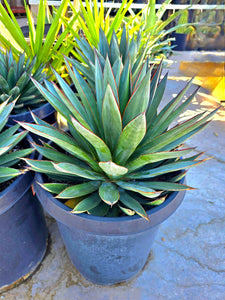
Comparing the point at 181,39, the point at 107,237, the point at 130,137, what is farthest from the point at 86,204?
the point at 181,39

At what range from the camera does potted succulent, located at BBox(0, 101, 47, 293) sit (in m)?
0.90

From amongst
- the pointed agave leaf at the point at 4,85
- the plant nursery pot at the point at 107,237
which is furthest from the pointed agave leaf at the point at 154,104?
the pointed agave leaf at the point at 4,85

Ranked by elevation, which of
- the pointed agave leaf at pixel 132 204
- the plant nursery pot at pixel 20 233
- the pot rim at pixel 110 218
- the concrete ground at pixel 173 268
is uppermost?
the pointed agave leaf at pixel 132 204

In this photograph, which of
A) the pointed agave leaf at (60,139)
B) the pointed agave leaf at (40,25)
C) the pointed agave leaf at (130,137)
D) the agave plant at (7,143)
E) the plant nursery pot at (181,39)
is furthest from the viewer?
the plant nursery pot at (181,39)

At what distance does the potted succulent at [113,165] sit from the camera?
2.56 ft

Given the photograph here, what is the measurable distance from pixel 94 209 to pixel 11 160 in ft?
1.37

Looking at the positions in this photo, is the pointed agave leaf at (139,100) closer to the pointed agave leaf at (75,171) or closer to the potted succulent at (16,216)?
the pointed agave leaf at (75,171)

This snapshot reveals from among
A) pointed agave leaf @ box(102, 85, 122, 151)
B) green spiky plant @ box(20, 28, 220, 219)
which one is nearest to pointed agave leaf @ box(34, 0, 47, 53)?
green spiky plant @ box(20, 28, 220, 219)

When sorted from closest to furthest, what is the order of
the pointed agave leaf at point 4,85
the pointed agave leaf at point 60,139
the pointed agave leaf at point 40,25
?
the pointed agave leaf at point 60,139 → the pointed agave leaf at point 4,85 → the pointed agave leaf at point 40,25

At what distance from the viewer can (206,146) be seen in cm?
223

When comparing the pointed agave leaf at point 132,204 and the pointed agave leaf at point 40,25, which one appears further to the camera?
the pointed agave leaf at point 40,25

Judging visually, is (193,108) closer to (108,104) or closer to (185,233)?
(185,233)

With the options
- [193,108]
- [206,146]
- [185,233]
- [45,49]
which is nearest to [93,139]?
[185,233]

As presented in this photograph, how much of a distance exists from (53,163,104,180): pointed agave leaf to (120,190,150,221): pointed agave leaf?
0.11 meters
